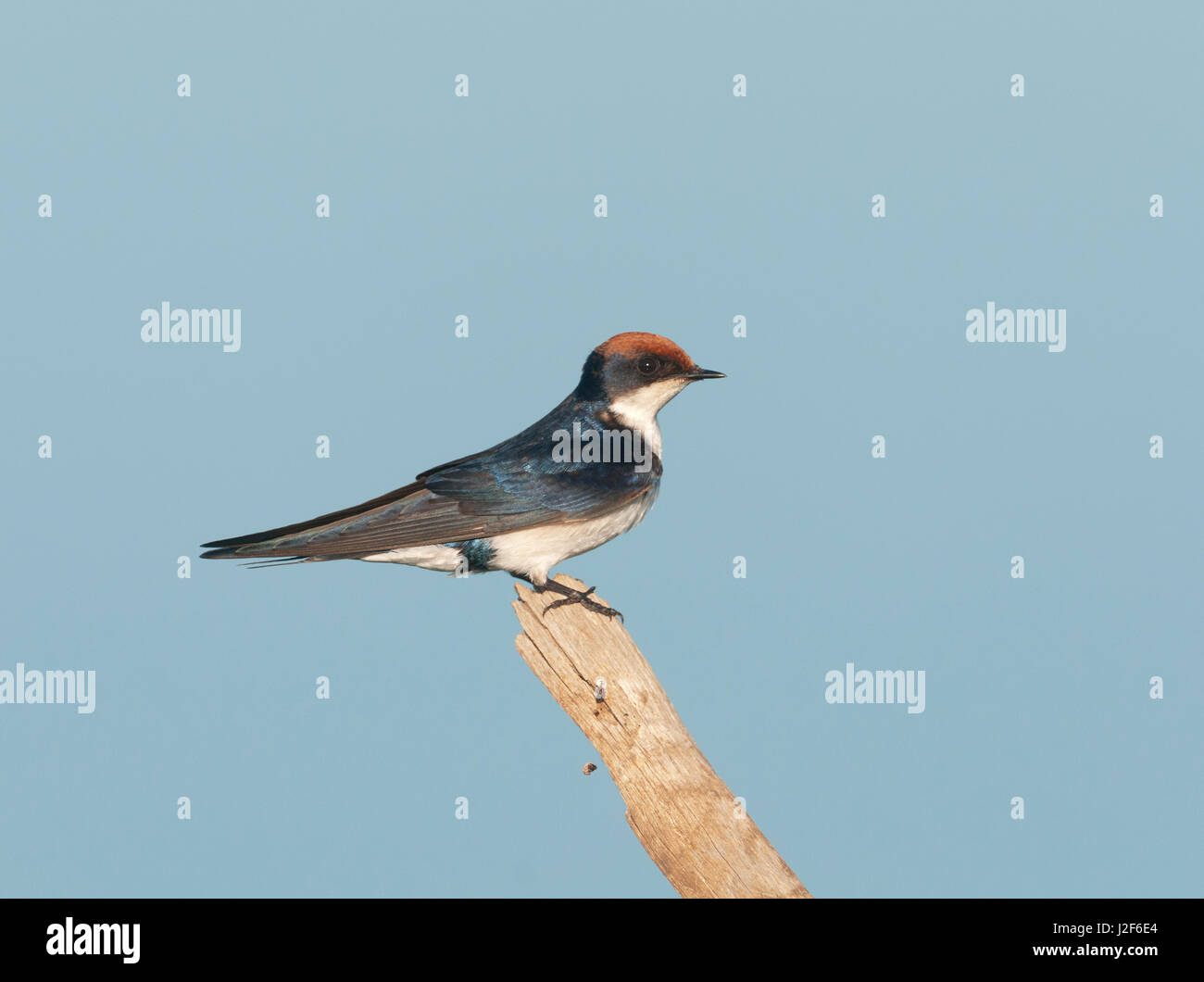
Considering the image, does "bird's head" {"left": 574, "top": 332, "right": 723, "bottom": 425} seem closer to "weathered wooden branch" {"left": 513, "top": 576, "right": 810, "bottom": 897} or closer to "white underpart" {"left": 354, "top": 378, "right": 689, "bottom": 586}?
"white underpart" {"left": 354, "top": 378, "right": 689, "bottom": 586}

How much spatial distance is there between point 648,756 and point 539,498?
5.46 ft

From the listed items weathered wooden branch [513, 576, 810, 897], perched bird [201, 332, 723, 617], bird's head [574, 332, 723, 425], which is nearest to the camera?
weathered wooden branch [513, 576, 810, 897]

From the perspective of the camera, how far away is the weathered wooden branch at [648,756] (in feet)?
23.1

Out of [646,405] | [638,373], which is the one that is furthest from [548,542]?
[638,373]

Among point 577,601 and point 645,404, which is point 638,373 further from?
point 577,601

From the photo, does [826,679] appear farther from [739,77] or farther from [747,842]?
[739,77]

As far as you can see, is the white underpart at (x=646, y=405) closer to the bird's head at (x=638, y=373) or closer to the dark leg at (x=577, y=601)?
the bird's head at (x=638, y=373)

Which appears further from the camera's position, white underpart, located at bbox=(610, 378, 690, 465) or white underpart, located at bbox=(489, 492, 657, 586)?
white underpart, located at bbox=(610, 378, 690, 465)

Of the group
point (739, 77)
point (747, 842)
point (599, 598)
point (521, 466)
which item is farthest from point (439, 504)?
point (739, 77)

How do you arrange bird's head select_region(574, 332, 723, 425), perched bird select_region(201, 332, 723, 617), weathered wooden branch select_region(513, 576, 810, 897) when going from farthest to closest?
bird's head select_region(574, 332, 723, 425), perched bird select_region(201, 332, 723, 617), weathered wooden branch select_region(513, 576, 810, 897)

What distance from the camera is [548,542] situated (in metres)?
7.96

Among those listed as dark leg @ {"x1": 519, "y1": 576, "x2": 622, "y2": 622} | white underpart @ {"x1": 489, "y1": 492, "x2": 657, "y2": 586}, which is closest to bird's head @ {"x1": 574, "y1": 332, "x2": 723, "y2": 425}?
white underpart @ {"x1": 489, "y1": 492, "x2": 657, "y2": 586}

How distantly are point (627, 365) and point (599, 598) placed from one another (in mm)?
1467

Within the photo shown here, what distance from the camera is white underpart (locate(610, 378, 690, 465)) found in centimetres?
820
